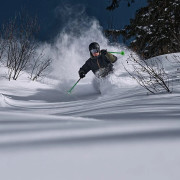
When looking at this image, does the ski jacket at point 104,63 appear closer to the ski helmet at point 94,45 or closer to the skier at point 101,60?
the skier at point 101,60

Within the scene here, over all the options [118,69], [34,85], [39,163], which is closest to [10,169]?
[39,163]

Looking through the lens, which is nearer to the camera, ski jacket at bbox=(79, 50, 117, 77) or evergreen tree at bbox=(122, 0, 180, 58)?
ski jacket at bbox=(79, 50, 117, 77)

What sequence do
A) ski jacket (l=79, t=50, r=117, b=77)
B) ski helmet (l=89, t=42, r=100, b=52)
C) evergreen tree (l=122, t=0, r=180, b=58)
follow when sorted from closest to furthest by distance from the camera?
ski helmet (l=89, t=42, r=100, b=52)
ski jacket (l=79, t=50, r=117, b=77)
evergreen tree (l=122, t=0, r=180, b=58)

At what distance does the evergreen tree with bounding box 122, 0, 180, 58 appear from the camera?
→ 9141 millimetres

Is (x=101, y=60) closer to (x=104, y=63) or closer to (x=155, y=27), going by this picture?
(x=104, y=63)

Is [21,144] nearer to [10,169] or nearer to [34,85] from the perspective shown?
[10,169]

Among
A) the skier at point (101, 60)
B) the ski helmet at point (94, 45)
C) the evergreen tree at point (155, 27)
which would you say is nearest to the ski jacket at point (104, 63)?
the skier at point (101, 60)

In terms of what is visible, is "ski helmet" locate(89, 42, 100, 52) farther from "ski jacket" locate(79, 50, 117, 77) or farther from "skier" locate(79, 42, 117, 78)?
"ski jacket" locate(79, 50, 117, 77)

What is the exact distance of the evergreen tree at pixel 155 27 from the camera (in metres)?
9.14

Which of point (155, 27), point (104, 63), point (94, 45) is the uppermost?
point (155, 27)

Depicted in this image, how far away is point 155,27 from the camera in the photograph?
1013 cm

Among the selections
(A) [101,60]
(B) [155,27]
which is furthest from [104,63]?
(B) [155,27]

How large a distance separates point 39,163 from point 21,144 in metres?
0.21

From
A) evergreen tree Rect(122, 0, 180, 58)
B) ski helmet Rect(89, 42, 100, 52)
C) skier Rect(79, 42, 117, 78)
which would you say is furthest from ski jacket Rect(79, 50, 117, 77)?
evergreen tree Rect(122, 0, 180, 58)
